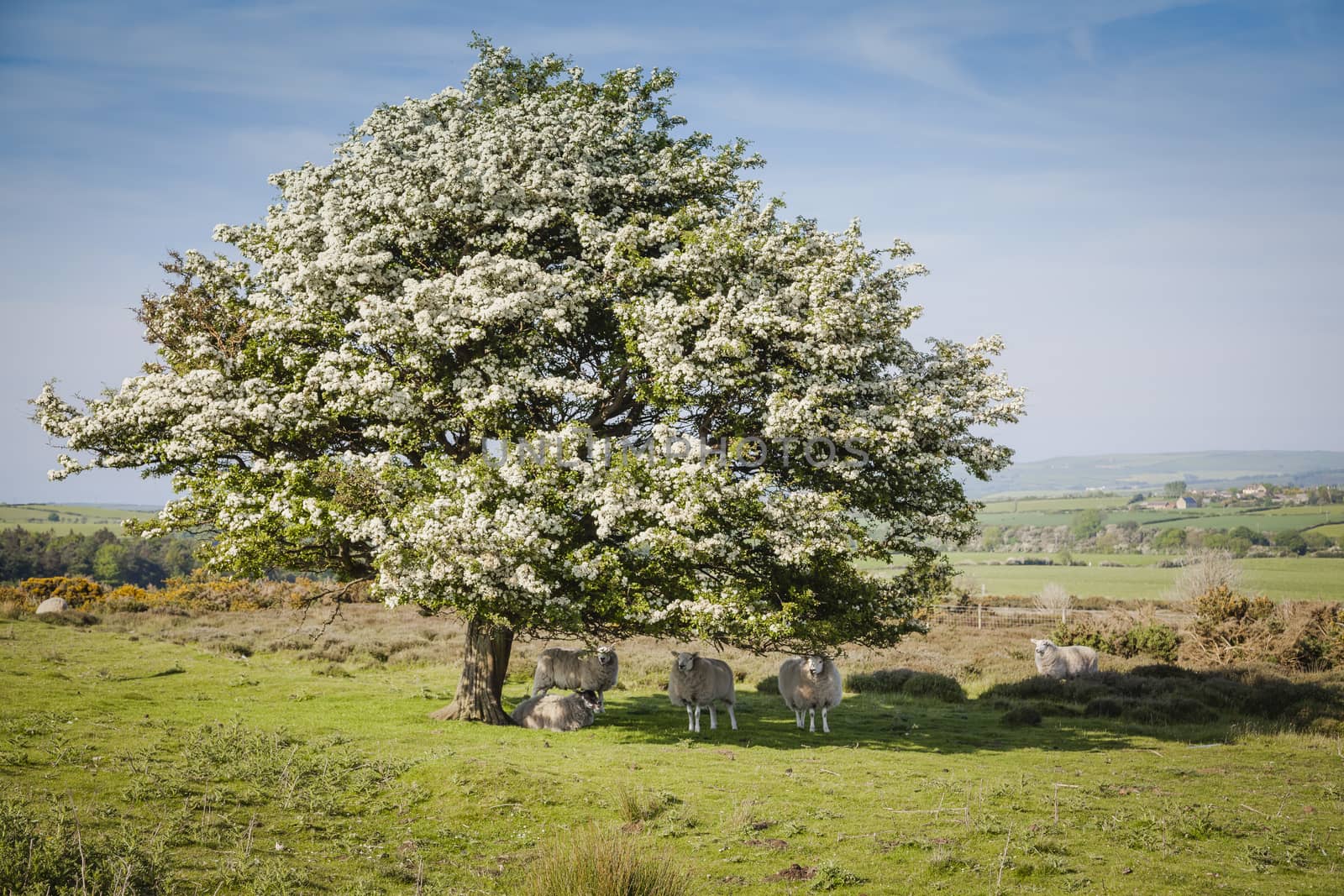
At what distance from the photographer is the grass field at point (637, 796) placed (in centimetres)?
1095

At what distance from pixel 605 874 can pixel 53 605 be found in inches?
1838

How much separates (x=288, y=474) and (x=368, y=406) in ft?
7.31

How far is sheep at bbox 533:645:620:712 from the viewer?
1027 inches

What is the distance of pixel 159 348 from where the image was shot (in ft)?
70.2

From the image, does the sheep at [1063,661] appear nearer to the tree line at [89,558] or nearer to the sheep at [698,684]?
the sheep at [698,684]

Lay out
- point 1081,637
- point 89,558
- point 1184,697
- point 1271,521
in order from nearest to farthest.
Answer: point 1184,697
point 1081,637
point 89,558
point 1271,521

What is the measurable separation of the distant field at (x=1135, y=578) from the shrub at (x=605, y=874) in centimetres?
8458

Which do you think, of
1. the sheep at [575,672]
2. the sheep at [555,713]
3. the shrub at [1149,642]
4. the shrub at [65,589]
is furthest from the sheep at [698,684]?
the shrub at [65,589]

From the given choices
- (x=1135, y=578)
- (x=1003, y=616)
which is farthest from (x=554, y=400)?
(x=1135, y=578)

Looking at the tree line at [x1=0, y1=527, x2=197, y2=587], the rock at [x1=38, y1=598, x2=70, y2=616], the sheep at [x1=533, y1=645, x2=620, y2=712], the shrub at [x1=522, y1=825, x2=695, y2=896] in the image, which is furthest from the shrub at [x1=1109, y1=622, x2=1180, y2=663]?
the tree line at [x1=0, y1=527, x2=197, y2=587]

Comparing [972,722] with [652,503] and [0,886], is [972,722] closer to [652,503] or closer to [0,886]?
[652,503]

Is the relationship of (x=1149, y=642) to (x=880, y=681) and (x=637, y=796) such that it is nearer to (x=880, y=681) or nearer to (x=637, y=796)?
(x=880, y=681)

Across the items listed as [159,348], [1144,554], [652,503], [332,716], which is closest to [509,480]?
[652,503]

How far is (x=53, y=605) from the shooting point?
Answer: 43.4 m
